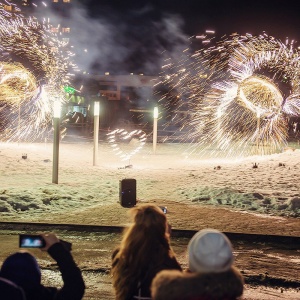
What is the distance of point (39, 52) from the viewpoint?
20812mm

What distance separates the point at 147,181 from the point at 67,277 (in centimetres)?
1325

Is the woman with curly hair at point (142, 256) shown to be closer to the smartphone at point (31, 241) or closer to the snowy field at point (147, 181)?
the smartphone at point (31, 241)

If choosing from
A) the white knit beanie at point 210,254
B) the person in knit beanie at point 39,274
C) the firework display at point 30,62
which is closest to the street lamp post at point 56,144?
the firework display at point 30,62

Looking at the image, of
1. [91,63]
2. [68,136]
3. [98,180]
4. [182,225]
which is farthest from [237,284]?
[91,63]

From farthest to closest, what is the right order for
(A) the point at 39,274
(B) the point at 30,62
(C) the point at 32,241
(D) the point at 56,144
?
(B) the point at 30,62 → (D) the point at 56,144 → (C) the point at 32,241 → (A) the point at 39,274

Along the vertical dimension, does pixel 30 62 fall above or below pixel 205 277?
above

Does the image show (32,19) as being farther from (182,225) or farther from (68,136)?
(68,136)

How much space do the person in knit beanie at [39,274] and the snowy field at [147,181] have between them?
7.84 metres

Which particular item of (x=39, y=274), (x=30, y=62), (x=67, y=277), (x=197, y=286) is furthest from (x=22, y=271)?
(x=30, y=62)

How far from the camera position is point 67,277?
315 cm

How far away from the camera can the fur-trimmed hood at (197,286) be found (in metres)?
2.57

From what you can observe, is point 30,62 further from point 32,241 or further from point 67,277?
point 67,277

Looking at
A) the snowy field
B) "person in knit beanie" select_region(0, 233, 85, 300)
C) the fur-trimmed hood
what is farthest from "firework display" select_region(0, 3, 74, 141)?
the fur-trimmed hood

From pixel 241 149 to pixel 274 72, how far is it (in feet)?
32.8
